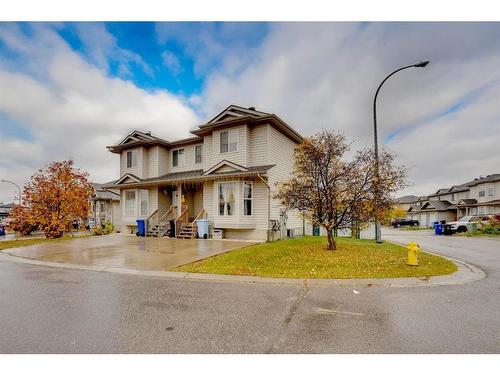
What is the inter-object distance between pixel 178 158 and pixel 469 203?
47.5m

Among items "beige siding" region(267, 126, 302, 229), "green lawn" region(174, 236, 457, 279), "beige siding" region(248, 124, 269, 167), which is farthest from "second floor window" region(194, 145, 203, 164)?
"green lawn" region(174, 236, 457, 279)

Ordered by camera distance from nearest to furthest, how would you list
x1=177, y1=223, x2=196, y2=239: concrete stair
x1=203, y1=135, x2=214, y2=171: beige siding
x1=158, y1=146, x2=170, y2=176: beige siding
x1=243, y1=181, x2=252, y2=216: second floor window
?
x1=243, y1=181, x2=252, y2=216: second floor window → x1=177, y1=223, x2=196, y2=239: concrete stair → x1=203, y1=135, x2=214, y2=171: beige siding → x1=158, y1=146, x2=170, y2=176: beige siding

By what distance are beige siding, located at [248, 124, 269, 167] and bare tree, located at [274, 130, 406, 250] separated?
4.42 m

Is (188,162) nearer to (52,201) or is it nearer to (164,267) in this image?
(52,201)

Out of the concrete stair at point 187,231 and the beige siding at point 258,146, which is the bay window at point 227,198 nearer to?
the beige siding at point 258,146

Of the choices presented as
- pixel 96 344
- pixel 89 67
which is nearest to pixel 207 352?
pixel 96 344

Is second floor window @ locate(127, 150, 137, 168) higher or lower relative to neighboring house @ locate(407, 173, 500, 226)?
higher

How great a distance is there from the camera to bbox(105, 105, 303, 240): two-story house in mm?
14984

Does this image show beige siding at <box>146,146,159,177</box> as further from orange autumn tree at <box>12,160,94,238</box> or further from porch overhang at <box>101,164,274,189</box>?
orange autumn tree at <box>12,160,94,238</box>

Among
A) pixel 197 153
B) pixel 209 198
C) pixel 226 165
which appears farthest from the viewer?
pixel 197 153

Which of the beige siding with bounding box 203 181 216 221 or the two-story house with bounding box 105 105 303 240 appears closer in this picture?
the two-story house with bounding box 105 105 303 240

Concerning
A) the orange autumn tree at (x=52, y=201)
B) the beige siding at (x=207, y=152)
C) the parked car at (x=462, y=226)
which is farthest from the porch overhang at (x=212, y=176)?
the parked car at (x=462, y=226)

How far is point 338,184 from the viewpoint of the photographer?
10406mm

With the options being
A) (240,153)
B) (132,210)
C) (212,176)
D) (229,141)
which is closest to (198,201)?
(212,176)
